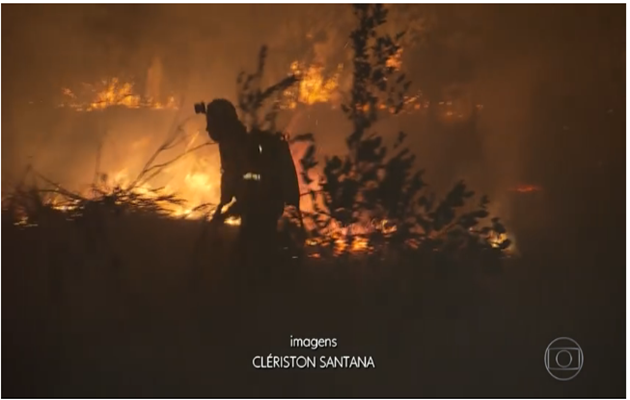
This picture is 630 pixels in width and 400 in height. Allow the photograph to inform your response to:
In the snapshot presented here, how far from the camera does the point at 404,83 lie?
4.41 feet

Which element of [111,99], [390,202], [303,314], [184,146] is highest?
[111,99]

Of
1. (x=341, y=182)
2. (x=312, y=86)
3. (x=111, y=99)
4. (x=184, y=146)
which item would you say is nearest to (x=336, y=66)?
(x=312, y=86)

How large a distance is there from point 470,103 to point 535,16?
25 centimetres

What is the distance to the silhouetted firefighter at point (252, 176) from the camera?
134 centimetres

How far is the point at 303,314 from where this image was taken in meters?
1.34

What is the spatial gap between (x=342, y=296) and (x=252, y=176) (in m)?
0.34

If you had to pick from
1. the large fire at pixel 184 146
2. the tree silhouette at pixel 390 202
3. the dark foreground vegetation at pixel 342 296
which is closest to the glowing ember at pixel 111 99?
the large fire at pixel 184 146

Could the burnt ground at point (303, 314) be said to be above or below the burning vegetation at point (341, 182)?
below

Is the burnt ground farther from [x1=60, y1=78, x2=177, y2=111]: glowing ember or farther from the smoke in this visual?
[x1=60, y1=78, x2=177, y2=111]: glowing ember

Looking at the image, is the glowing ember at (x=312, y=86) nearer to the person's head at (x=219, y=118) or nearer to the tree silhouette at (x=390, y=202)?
the tree silhouette at (x=390, y=202)

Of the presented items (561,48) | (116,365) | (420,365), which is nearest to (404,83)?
(561,48)

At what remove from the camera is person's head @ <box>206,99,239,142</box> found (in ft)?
4.39

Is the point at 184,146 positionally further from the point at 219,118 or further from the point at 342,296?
the point at 342,296

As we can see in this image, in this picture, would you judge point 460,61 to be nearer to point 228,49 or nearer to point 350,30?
point 350,30
